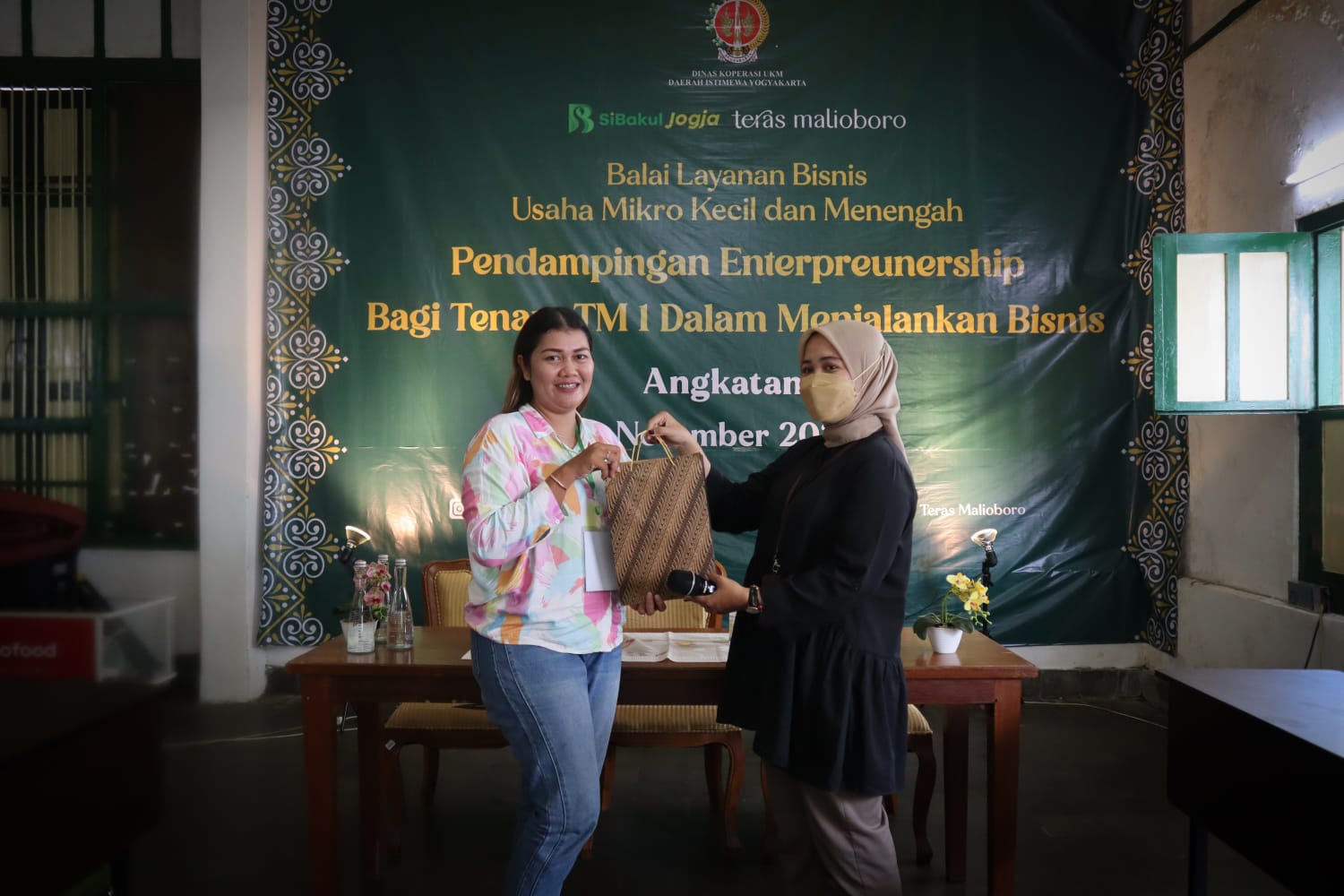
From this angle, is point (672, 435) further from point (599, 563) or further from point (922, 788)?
point (922, 788)

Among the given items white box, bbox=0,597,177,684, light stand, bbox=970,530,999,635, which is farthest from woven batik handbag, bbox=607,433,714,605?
light stand, bbox=970,530,999,635

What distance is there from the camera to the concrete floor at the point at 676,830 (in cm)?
223

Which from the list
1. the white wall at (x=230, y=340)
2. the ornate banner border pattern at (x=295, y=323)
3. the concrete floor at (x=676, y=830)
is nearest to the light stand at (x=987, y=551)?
the concrete floor at (x=676, y=830)

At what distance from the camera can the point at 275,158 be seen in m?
3.64

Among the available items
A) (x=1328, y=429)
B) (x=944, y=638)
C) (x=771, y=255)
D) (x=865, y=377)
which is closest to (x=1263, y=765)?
(x=944, y=638)

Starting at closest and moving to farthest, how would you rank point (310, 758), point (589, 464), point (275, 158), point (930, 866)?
1. point (589, 464)
2. point (310, 758)
3. point (930, 866)
4. point (275, 158)

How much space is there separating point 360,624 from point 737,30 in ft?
10.0

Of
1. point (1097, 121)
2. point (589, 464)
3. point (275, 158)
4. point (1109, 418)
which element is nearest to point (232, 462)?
point (275, 158)

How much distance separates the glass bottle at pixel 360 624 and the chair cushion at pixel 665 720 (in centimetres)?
75

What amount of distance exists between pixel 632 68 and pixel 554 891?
3.37 meters

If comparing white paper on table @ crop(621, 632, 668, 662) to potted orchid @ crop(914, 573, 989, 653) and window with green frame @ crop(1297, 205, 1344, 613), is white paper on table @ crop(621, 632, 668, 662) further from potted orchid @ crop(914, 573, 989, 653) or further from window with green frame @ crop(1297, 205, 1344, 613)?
window with green frame @ crop(1297, 205, 1344, 613)

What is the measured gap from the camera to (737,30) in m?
3.74

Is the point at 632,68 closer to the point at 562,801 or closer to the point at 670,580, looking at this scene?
the point at 670,580

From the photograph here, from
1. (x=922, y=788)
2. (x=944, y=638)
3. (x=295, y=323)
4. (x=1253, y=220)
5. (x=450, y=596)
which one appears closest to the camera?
(x=944, y=638)
